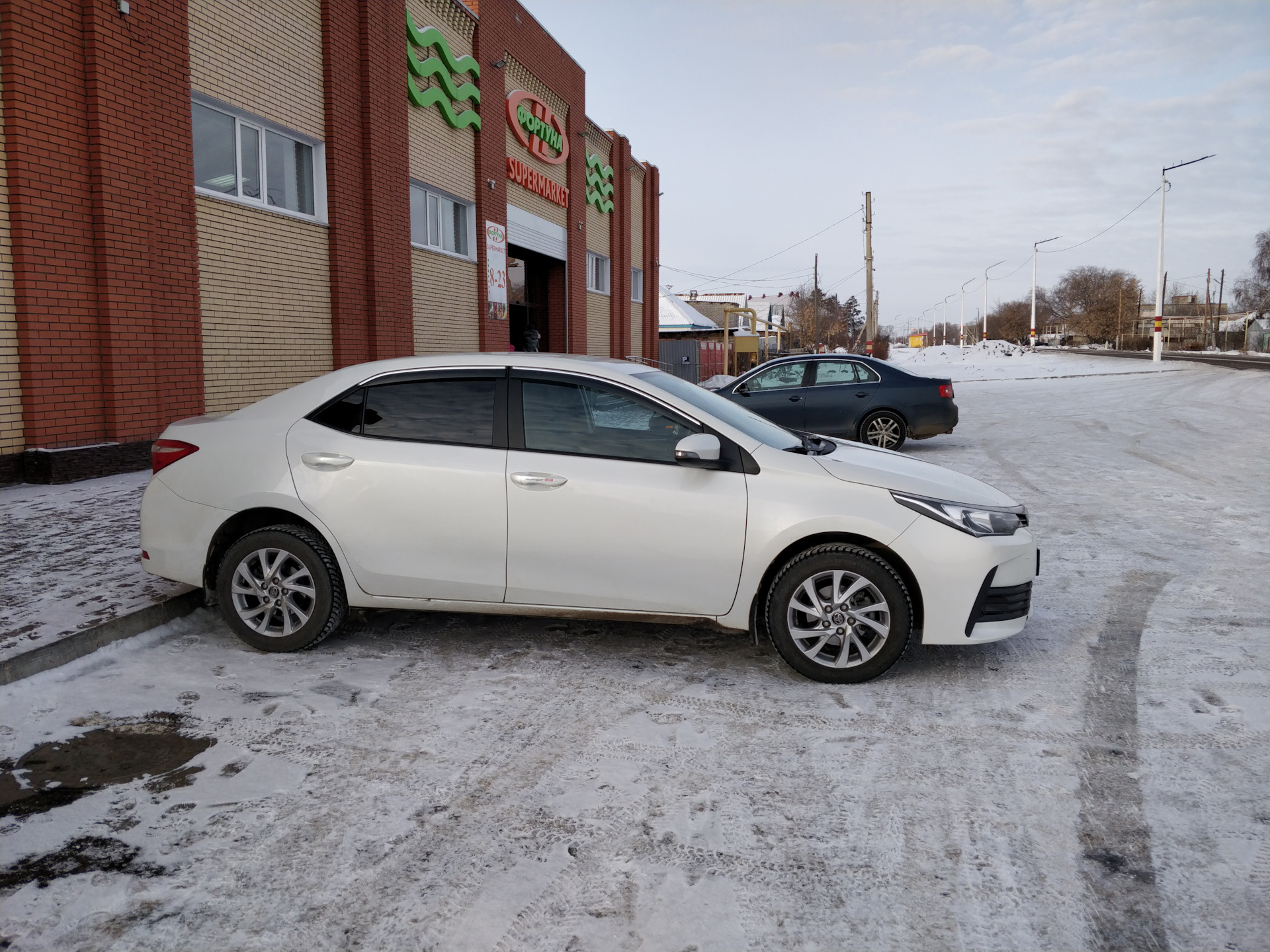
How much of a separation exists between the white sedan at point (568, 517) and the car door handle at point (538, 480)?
0.04 ft

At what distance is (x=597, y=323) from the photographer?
2881 centimetres

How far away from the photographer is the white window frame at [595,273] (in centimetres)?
2797

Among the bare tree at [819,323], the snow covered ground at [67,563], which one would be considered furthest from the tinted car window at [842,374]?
the bare tree at [819,323]

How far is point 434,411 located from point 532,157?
1860 centimetres

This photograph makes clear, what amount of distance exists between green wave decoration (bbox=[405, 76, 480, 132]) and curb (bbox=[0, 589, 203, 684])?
12.6 meters

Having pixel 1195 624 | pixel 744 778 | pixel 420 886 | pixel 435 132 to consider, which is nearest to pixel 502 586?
pixel 744 778

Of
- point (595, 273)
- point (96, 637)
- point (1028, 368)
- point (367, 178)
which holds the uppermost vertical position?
point (595, 273)

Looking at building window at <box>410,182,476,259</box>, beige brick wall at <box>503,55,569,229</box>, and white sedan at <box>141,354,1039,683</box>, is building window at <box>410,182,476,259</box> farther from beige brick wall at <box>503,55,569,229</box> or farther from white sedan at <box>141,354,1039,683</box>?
white sedan at <box>141,354,1039,683</box>

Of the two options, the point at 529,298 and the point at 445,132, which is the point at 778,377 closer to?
the point at 445,132

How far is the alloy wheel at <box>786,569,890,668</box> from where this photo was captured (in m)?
4.59

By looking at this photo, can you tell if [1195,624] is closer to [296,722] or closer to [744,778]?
[744,778]

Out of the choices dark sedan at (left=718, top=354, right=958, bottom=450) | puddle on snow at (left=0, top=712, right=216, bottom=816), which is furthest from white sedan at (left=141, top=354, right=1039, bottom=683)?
dark sedan at (left=718, top=354, right=958, bottom=450)

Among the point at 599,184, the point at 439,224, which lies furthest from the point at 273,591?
the point at 599,184

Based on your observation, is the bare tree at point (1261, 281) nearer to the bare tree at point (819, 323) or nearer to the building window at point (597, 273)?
the bare tree at point (819, 323)
